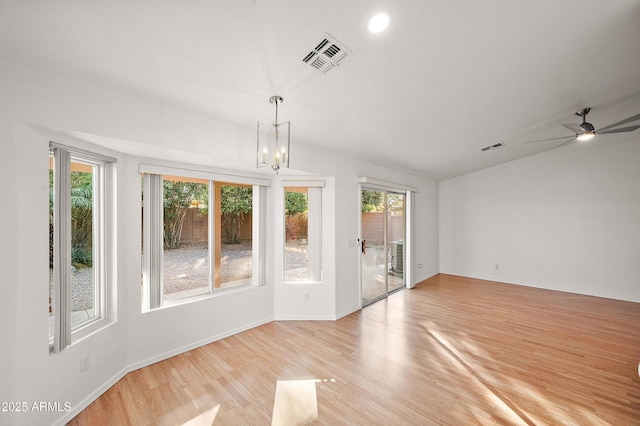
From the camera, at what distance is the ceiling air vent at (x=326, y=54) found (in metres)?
1.74

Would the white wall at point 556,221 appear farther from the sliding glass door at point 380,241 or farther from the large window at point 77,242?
the large window at point 77,242

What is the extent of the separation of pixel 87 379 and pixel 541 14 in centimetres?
456

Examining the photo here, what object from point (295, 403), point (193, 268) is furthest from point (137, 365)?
point (295, 403)

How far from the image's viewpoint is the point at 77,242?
7.71 ft

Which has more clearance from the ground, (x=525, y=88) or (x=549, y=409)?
(x=525, y=88)

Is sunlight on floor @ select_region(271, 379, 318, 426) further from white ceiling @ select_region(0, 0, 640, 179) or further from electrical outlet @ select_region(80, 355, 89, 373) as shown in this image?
white ceiling @ select_region(0, 0, 640, 179)

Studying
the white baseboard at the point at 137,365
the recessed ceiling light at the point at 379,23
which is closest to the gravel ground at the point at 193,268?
the white baseboard at the point at 137,365

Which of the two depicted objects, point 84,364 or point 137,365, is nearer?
point 84,364

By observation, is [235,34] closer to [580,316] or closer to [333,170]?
[333,170]

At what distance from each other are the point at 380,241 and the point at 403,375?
277 cm

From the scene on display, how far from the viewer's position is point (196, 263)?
3344 mm

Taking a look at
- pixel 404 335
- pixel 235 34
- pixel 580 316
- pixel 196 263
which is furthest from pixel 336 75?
pixel 580 316

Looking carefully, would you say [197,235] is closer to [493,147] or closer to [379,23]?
[379,23]

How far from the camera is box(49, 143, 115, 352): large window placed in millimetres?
2037
